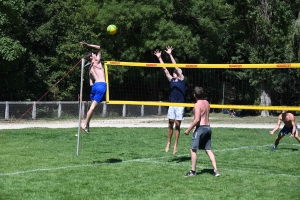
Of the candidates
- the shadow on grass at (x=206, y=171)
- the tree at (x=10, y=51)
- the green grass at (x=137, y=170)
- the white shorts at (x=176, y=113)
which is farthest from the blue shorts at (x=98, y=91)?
the tree at (x=10, y=51)

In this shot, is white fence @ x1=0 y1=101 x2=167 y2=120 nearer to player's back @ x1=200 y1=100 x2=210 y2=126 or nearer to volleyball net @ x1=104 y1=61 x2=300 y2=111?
volleyball net @ x1=104 y1=61 x2=300 y2=111

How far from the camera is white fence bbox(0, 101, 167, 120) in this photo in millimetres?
31909

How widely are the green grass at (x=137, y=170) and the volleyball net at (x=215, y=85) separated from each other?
35.0 ft

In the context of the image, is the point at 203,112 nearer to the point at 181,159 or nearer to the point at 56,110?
the point at 181,159

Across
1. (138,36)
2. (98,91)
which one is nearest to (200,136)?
(98,91)

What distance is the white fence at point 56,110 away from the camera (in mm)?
31909

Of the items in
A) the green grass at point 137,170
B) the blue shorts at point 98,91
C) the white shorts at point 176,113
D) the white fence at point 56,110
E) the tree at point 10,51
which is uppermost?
the tree at point 10,51

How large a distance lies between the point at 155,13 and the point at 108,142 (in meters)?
23.4

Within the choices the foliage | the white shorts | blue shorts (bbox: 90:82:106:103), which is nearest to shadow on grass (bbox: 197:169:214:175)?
blue shorts (bbox: 90:82:106:103)

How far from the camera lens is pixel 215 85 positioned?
3139 centimetres

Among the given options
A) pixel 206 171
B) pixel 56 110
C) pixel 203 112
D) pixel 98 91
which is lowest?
pixel 206 171

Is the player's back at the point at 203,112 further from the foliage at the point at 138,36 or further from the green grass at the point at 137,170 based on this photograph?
the foliage at the point at 138,36

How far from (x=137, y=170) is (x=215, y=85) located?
1894 cm

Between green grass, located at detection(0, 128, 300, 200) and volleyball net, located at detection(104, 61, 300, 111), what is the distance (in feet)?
35.0
